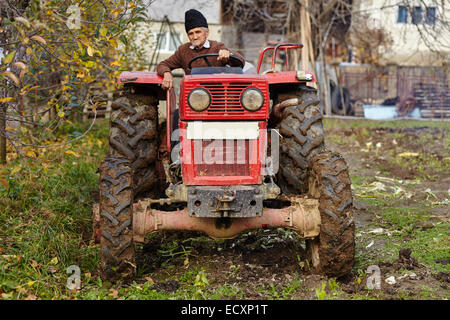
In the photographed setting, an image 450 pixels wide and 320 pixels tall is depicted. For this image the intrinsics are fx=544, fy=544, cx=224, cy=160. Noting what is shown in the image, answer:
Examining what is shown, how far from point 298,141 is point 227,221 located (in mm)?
1134

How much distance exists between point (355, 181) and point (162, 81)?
166 inches

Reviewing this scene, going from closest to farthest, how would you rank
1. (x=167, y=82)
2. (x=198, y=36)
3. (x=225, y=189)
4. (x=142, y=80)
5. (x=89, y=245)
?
(x=225, y=189), (x=167, y=82), (x=142, y=80), (x=89, y=245), (x=198, y=36)

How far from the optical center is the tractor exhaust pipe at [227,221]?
4.15 meters

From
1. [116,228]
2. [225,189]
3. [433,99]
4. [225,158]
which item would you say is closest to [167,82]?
[225,158]

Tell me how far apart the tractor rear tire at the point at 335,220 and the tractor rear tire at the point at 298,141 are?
2.46 feet

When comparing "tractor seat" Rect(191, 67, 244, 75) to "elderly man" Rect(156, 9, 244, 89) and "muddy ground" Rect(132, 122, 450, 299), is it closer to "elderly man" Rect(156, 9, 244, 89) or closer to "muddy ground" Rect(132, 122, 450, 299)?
"elderly man" Rect(156, 9, 244, 89)

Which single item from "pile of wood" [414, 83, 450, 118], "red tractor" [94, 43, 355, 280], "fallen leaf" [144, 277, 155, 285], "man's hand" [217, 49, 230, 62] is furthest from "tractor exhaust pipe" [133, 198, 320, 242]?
"pile of wood" [414, 83, 450, 118]

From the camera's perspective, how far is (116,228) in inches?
155

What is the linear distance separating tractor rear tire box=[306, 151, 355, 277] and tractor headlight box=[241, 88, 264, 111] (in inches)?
27.1

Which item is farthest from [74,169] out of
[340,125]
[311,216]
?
[340,125]

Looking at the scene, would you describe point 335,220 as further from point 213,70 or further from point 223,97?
point 213,70

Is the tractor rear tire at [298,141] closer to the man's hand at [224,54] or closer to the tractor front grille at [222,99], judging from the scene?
the man's hand at [224,54]

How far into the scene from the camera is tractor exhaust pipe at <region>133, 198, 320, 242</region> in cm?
415

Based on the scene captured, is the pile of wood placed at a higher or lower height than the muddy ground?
higher
